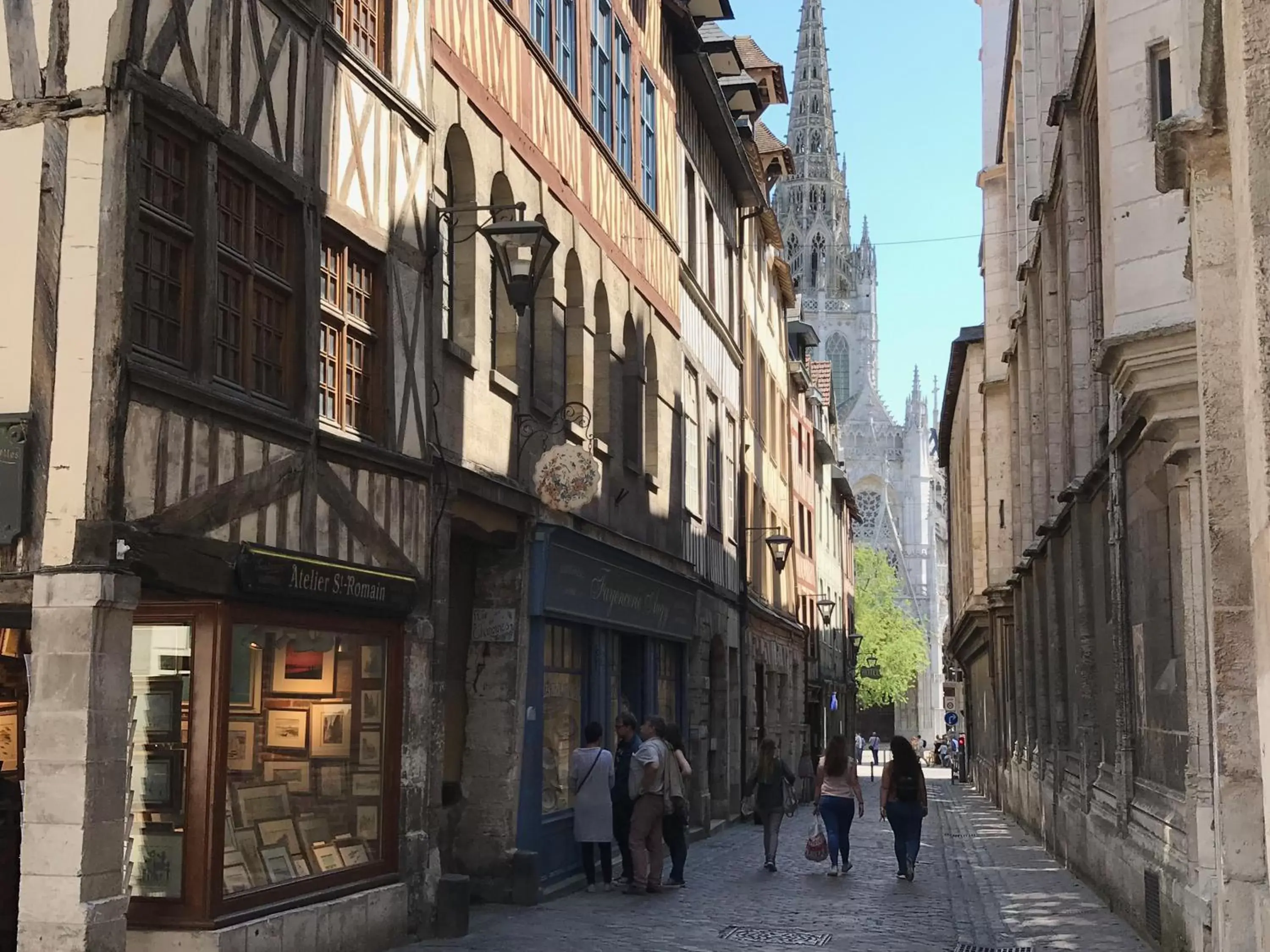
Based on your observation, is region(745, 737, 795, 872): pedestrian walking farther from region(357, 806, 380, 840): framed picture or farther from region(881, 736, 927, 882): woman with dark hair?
region(357, 806, 380, 840): framed picture

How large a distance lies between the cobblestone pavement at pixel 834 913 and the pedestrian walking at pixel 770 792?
245 mm

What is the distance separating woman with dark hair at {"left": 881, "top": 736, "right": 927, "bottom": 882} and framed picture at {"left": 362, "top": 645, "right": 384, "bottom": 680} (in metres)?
6.72

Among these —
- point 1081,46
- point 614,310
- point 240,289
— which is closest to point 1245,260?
point 240,289

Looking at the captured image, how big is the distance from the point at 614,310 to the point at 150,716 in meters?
9.20

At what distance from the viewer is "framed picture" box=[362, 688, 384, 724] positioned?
10555 mm

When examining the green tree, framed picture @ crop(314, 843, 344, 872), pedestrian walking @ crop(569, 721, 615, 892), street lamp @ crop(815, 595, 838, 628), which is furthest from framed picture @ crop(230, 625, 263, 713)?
the green tree

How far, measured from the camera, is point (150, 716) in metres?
8.68

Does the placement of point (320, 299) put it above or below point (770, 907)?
above

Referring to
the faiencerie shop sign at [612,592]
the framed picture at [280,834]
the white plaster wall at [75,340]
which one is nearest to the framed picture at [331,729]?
the framed picture at [280,834]

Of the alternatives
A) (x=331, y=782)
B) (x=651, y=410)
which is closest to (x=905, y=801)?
(x=651, y=410)

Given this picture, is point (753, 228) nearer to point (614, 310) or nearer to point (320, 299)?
point (614, 310)

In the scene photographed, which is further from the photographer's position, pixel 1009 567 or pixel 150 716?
pixel 1009 567

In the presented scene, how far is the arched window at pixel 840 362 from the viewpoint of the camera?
127562 mm

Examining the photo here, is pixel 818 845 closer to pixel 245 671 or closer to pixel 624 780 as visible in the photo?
pixel 624 780
